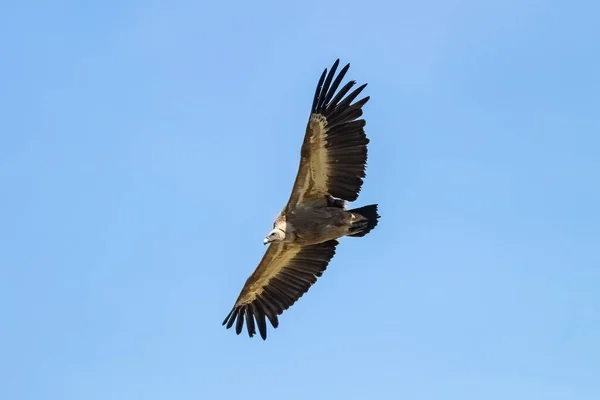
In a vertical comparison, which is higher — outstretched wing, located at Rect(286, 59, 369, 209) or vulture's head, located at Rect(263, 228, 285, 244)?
outstretched wing, located at Rect(286, 59, 369, 209)

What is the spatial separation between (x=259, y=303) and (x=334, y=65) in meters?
6.39

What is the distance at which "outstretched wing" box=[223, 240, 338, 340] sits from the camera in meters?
28.3

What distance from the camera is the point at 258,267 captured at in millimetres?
28578

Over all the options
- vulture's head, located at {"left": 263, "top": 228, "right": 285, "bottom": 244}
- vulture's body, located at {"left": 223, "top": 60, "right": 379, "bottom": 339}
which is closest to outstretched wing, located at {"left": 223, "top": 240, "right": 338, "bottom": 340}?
vulture's body, located at {"left": 223, "top": 60, "right": 379, "bottom": 339}

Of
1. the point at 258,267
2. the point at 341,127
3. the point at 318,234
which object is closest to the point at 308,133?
the point at 341,127

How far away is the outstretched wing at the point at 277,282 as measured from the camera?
28.3 metres

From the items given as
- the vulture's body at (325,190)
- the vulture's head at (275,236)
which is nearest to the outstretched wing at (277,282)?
the vulture's body at (325,190)

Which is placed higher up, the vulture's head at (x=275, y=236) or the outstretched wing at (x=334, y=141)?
the outstretched wing at (x=334, y=141)

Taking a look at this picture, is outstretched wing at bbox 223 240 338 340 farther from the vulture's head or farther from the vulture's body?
the vulture's head

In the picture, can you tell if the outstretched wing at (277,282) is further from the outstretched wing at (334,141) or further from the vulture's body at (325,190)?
the outstretched wing at (334,141)

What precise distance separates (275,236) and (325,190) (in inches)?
57.9

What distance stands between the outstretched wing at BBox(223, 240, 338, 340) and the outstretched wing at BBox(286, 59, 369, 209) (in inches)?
95.7

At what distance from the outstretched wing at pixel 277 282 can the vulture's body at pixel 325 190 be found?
0.9 inches

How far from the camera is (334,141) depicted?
2572 cm
